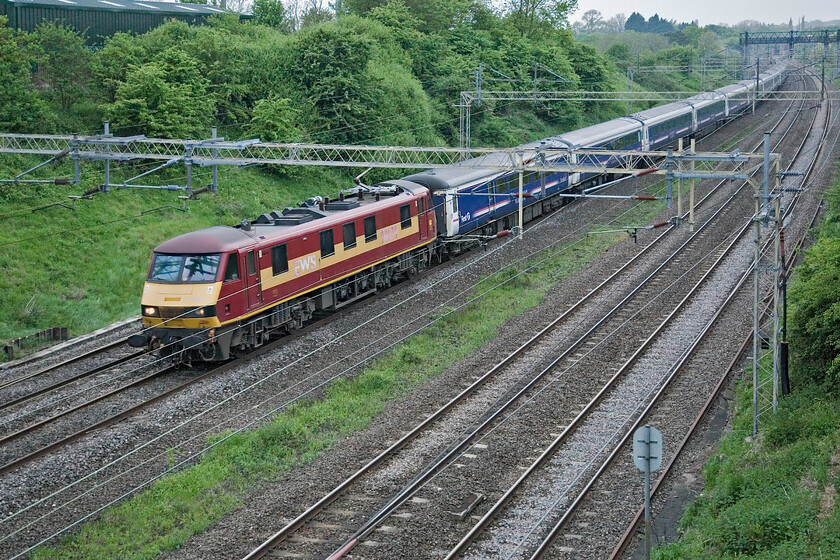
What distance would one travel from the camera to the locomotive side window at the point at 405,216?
30.7 meters

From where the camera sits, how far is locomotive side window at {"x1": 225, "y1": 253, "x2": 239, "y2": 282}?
2280 cm

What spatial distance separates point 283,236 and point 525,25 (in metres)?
63.5

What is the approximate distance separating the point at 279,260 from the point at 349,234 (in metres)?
3.42

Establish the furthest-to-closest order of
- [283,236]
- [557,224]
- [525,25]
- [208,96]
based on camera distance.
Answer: [525,25] < [208,96] < [557,224] < [283,236]

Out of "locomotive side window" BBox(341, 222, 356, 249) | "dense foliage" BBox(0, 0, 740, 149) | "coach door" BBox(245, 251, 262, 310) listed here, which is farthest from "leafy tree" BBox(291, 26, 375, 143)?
"coach door" BBox(245, 251, 262, 310)

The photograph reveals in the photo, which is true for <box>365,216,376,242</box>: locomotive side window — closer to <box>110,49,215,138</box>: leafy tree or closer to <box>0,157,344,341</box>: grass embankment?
<box>0,157,344,341</box>: grass embankment

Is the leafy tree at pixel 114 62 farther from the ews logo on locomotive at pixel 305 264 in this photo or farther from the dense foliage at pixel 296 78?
the ews logo on locomotive at pixel 305 264

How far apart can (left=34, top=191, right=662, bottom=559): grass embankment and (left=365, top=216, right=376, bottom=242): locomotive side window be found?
339 centimetres

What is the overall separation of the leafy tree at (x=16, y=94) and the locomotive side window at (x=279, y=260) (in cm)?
1717

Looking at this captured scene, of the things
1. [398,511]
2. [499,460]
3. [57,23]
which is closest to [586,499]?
[499,460]

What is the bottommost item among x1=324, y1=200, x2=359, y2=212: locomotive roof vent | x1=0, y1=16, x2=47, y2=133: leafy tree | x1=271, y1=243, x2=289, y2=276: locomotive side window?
x1=271, y1=243, x2=289, y2=276: locomotive side window

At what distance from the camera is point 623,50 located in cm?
10056

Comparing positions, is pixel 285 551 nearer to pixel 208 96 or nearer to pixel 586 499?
pixel 586 499

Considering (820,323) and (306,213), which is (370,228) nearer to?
(306,213)
